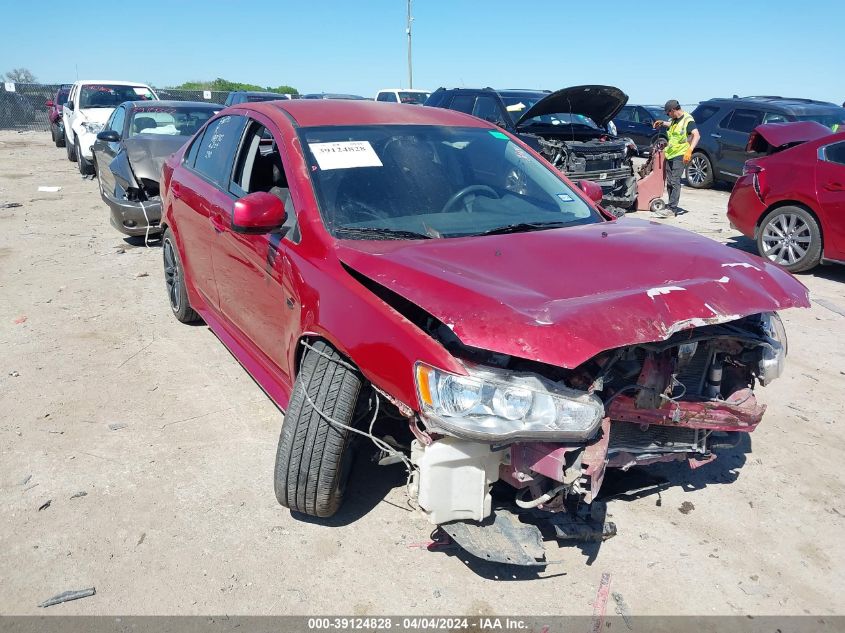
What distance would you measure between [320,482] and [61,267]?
18.9 feet

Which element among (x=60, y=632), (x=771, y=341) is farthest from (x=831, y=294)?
(x=60, y=632)

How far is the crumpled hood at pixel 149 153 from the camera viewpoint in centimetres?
760

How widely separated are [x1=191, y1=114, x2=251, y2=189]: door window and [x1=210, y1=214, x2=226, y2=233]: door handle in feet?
0.68

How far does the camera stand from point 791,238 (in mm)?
7203

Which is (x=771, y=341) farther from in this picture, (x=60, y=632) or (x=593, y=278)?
(x=60, y=632)

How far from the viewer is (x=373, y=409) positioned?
2.79 meters

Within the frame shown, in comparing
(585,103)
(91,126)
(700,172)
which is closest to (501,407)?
(585,103)

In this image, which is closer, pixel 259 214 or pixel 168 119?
pixel 259 214

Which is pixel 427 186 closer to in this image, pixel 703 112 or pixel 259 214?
pixel 259 214

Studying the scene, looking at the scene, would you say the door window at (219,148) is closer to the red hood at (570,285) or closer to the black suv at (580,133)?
the red hood at (570,285)

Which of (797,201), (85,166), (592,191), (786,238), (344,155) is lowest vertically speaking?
(85,166)

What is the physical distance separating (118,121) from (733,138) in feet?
36.0

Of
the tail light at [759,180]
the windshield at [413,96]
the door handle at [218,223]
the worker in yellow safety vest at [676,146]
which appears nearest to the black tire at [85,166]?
the windshield at [413,96]

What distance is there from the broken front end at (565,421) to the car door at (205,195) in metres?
2.17
